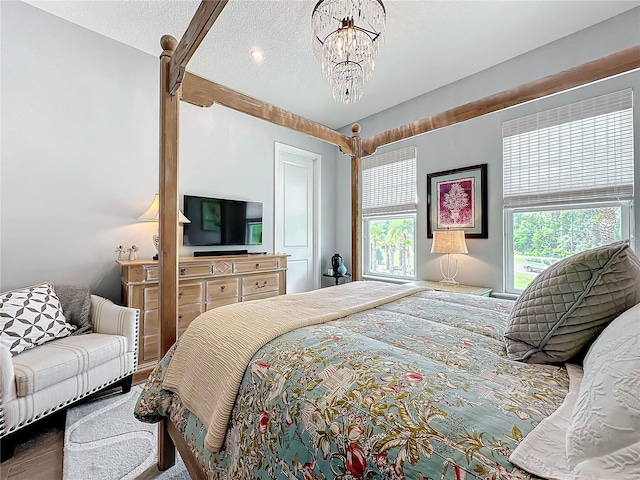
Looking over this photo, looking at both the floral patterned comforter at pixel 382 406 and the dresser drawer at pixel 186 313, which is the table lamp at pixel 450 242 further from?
the dresser drawer at pixel 186 313

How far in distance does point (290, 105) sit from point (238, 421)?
3813mm

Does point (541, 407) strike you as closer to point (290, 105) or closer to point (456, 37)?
point (456, 37)

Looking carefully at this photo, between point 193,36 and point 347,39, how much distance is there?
111cm

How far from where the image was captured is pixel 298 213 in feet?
14.5

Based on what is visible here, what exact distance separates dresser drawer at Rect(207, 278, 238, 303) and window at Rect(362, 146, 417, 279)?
204 cm

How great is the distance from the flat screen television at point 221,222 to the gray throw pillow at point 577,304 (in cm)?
301

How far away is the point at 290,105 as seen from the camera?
3900 millimetres

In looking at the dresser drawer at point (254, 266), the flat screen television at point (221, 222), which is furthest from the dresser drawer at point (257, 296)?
the flat screen television at point (221, 222)

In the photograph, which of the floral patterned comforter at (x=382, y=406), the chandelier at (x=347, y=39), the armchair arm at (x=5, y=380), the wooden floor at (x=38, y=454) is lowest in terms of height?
the wooden floor at (x=38, y=454)

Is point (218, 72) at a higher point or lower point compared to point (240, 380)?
higher

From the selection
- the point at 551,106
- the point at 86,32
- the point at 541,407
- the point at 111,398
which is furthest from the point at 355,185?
the point at 86,32

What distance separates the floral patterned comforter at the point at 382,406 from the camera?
1.74 ft

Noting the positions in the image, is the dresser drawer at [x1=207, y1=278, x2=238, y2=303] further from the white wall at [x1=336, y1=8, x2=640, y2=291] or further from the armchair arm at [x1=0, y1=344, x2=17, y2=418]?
the white wall at [x1=336, y1=8, x2=640, y2=291]

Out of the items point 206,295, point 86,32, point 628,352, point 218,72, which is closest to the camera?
point 628,352
